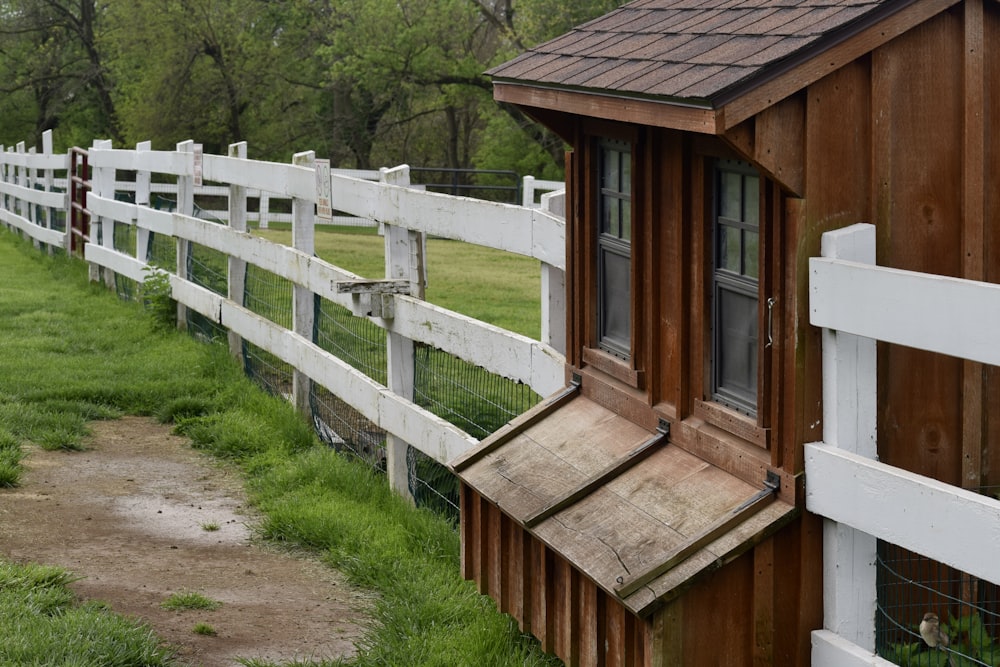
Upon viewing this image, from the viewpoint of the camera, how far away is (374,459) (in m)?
7.72

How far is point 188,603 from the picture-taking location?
5.57m

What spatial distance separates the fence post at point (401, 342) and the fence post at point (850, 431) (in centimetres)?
351

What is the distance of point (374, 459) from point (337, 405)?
1257mm

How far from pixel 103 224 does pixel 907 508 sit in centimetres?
1276

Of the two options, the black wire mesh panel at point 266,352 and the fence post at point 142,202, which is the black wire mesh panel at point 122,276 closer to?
the fence post at point 142,202

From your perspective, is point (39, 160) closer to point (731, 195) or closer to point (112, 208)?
point (112, 208)

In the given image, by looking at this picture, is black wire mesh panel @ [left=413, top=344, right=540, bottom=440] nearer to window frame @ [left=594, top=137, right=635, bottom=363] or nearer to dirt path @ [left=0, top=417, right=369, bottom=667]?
dirt path @ [left=0, top=417, right=369, bottom=667]

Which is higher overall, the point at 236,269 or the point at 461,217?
the point at 461,217

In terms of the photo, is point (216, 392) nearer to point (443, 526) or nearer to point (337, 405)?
point (337, 405)

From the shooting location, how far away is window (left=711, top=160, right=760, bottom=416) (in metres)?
3.73

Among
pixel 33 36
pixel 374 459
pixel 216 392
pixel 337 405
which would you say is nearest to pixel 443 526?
pixel 374 459

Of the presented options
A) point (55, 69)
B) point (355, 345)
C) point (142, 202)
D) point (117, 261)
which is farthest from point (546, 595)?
point (55, 69)

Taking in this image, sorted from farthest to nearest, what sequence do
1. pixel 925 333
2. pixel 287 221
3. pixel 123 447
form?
pixel 287 221 → pixel 123 447 → pixel 925 333

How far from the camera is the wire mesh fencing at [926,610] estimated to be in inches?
139
